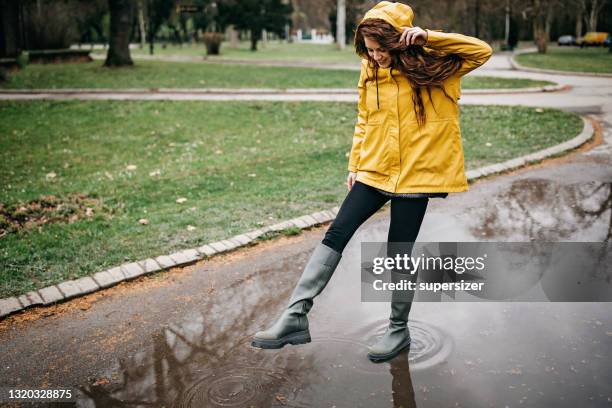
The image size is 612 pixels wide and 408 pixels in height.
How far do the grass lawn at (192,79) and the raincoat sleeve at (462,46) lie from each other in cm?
1460

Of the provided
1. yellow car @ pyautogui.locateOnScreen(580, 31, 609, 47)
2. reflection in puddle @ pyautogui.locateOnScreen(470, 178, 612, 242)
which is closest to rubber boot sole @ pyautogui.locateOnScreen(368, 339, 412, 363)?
reflection in puddle @ pyautogui.locateOnScreen(470, 178, 612, 242)

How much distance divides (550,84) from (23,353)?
1753cm

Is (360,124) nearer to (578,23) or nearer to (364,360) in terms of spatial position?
(364,360)

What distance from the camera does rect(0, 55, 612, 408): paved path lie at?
3182mm

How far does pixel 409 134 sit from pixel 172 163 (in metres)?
6.08

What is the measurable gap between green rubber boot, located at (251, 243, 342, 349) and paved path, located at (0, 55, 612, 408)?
0.17m

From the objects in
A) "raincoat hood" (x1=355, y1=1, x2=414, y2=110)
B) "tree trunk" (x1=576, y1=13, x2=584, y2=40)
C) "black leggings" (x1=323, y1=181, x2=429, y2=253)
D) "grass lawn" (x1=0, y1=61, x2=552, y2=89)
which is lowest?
"black leggings" (x1=323, y1=181, x2=429, y2=253)

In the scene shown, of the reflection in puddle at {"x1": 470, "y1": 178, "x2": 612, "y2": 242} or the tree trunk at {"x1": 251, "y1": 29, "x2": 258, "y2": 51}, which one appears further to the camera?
the tree trunk at {"x1": 251, "y1": 29, "x2": 258, "y2": 51}

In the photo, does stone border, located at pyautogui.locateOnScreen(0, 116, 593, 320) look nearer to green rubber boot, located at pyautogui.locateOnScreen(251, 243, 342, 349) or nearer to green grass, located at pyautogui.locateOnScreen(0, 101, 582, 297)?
green grass, located at pyautogui.locateOnScreen(0, 101, 582, 297)

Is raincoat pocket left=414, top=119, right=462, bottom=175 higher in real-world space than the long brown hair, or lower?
lower

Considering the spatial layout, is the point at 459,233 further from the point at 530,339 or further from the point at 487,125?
the point at 487,125

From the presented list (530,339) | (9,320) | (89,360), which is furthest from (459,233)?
(9,320)

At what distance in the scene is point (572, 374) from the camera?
10.7 feet

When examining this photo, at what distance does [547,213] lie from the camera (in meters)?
6.13
